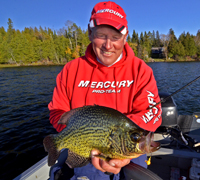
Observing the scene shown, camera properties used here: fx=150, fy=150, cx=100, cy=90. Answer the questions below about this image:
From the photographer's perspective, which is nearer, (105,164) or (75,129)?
(105,164)

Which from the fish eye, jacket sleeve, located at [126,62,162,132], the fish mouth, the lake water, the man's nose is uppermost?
the man's nose

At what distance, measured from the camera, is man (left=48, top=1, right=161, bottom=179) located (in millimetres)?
2142

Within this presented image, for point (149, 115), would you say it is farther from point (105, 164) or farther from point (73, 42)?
point (73, 42)

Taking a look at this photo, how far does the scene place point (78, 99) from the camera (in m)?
2.38

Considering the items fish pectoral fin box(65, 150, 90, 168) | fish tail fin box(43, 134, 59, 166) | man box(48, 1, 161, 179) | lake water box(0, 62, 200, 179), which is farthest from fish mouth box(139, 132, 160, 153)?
lake water box(0, 62, 200, 179)

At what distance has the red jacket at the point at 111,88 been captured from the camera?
2170mm

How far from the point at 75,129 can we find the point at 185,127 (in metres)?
4.23

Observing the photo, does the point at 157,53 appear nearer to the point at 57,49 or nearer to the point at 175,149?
the point at 57,49

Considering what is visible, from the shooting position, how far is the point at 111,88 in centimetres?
233

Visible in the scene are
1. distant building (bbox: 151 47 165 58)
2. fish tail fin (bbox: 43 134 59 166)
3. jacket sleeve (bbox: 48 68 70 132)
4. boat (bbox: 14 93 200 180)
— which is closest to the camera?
fish tail fin (bbox: 43 134 59 166)

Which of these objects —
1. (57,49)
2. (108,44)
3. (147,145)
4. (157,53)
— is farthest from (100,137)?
(157,53)

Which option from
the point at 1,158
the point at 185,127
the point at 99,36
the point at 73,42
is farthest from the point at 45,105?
the point at 73,42

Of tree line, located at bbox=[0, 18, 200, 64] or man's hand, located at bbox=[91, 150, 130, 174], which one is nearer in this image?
man's hand, located at bbox=[91, 150, 130, 174]

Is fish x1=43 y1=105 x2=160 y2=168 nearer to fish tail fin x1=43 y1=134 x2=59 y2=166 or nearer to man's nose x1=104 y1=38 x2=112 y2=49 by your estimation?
fish tail fin x1=43 y1=134 x2=59 y2=166
